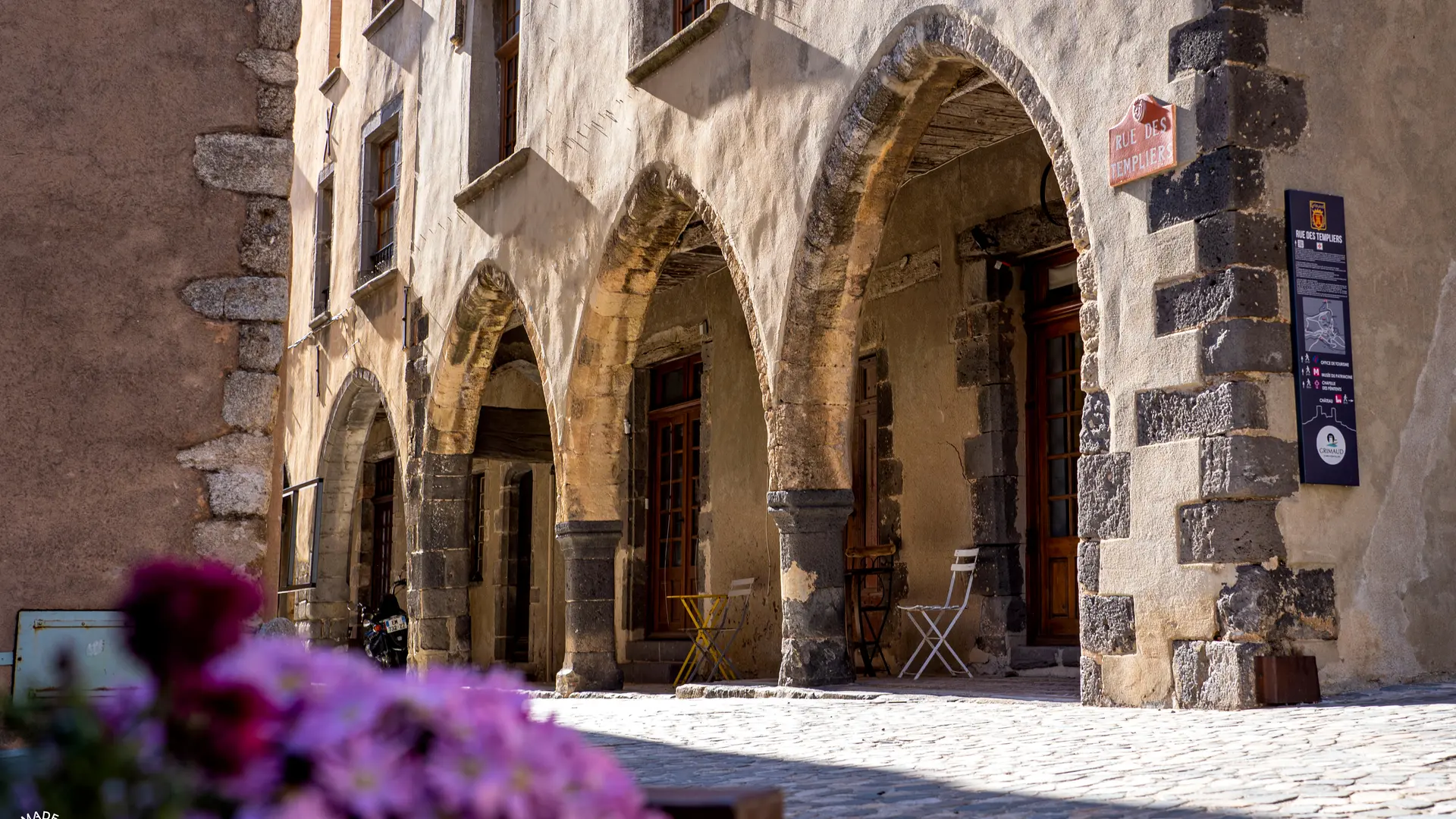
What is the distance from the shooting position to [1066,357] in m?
8.11

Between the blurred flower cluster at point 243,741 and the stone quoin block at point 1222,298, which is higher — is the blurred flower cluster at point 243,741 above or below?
below

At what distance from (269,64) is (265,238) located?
622mm

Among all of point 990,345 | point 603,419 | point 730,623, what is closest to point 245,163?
point 603,419

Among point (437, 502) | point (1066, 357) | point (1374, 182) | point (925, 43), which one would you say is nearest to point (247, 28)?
point (925, 43)

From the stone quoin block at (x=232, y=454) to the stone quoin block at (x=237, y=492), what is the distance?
24 mm

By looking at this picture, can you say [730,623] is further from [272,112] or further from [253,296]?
[272,112]

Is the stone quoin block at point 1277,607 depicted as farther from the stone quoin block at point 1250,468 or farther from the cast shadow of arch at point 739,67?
the cast shadow of arch at point 739,67

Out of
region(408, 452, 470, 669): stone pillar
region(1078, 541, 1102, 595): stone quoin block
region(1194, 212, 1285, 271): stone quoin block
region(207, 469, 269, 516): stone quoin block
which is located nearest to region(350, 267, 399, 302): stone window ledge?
region(408, 452, 470, 669): stone pillar

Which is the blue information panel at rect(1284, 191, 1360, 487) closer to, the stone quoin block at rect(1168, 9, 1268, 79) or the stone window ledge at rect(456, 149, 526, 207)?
the stone quoin block at rect(1168, 9, 1268, 79)

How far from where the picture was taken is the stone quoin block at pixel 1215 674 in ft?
15.4

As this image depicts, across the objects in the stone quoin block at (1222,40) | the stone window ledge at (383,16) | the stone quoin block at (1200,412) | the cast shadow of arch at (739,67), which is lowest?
the stone quoin block at (1200,412)

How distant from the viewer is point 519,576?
1344 cm

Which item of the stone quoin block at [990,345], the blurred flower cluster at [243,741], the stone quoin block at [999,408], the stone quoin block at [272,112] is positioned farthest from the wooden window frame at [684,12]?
the blurred flower cluster at [243,741]

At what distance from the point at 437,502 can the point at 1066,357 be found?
189 inches
